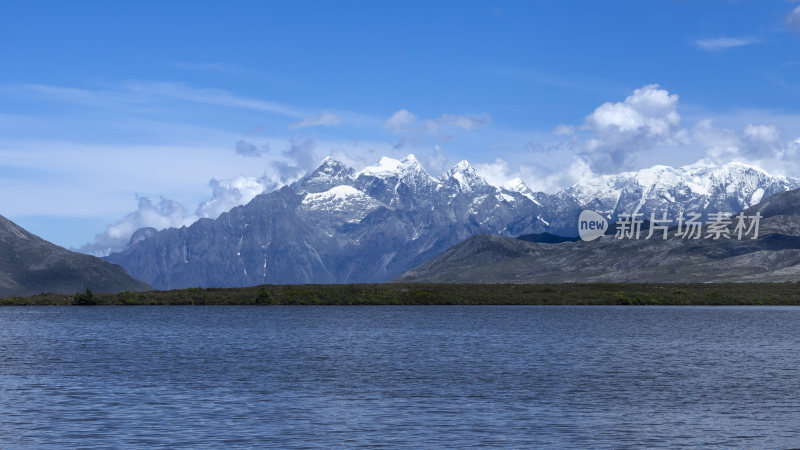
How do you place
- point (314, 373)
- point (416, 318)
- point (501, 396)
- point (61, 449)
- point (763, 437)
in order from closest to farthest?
point (61, 449)
point (763, 437)
point (501, 396)
point (314, 373)
point (416, 318)

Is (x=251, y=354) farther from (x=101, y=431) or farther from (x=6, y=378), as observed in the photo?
(x=101, y=431)

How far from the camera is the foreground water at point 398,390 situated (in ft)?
154

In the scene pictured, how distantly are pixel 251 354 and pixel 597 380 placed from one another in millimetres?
39045

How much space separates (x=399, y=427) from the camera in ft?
161

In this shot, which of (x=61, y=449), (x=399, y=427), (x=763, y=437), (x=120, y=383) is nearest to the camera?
(x=61, y=449)

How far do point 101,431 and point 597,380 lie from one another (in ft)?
128

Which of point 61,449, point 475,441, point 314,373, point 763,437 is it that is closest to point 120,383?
point 314,373

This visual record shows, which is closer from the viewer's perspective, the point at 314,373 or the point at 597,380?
the point at 597,380

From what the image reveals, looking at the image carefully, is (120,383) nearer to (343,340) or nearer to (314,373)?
(314,373)

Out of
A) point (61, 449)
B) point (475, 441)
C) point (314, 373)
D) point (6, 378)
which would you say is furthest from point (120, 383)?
point (475, 441)

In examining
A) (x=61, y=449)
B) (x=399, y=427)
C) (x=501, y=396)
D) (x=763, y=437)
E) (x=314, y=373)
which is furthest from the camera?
(x=314, y=373)

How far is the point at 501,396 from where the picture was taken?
61.3 metres

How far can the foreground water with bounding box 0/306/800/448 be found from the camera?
46.8m

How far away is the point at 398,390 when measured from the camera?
64.6m
